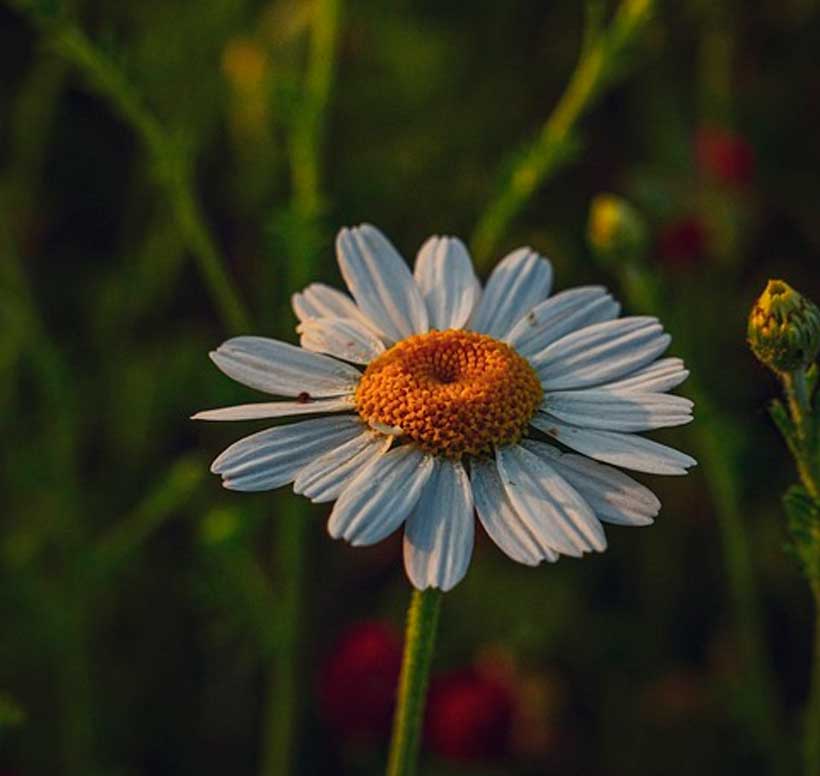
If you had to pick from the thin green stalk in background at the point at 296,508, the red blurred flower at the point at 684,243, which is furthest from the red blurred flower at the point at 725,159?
the thin green stalk in background at the point at 296,508

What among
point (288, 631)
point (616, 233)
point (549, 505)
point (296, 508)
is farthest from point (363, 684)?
point (549, 505)

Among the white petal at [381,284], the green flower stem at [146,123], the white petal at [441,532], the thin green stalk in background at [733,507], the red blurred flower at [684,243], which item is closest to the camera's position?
the white petal at [441,532]

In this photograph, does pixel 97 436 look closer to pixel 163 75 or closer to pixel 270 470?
pixel 163 75

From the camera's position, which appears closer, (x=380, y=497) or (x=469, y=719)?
(x=380, y=497)

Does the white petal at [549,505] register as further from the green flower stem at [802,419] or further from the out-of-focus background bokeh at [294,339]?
the out-of-focus background bokeh at [294,339]

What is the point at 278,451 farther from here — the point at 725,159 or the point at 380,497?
the point at 725,159

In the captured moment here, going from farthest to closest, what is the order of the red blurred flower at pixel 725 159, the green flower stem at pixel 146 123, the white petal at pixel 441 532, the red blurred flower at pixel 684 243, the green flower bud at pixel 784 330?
the red blurred flower at pixel 725 159
the red blurred flower at pixel 684 243
the green flower stem at pixel 146 123
the green flower bud at pixel 784 330
the white petal at pixel 441 532

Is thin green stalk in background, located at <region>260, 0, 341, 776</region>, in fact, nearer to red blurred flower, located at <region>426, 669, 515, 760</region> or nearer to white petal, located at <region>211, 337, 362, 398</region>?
red blurred flower, located at <region>426, 669, 515, 760</region>

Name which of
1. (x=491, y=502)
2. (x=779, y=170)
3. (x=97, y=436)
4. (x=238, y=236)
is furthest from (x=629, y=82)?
(x=491, y=502)
